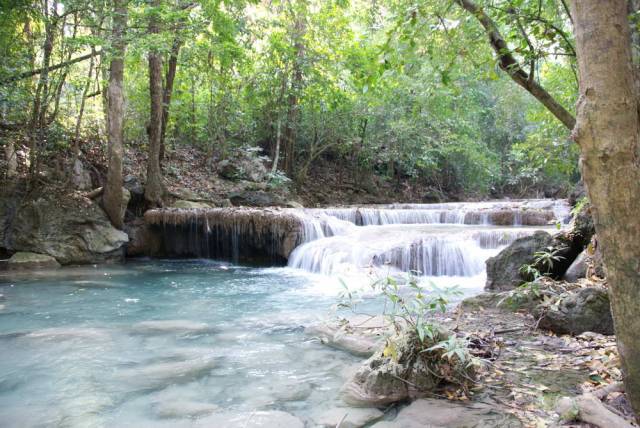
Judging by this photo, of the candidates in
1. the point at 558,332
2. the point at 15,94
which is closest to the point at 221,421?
the point at 558,332

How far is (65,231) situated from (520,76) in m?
10.5

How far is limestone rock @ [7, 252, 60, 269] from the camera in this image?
32.7 feet

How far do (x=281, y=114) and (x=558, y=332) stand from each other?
14051 mm

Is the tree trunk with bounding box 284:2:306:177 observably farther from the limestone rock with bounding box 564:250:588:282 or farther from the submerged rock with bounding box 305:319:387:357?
the submerged rock with bounding box 305:319:387:357

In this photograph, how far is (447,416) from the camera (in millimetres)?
2818

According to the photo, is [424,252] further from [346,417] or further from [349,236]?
[346,417]

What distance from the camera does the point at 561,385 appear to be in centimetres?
309

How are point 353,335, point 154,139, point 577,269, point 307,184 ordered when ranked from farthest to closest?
point 307,184 < point 154,139 < point 577,269 < point 353,335

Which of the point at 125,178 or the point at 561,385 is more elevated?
the point at 125,178

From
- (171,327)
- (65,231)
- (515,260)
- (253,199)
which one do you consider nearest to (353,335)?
(171,327)

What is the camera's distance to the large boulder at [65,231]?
34.2 ft

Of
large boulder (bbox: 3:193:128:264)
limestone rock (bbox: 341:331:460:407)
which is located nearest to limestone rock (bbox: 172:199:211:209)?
large boulder (bbox: 3:193:128:264)

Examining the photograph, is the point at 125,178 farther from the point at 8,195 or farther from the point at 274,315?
the point at 274,315

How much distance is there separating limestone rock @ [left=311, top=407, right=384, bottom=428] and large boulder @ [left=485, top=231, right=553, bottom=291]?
12.4ft
